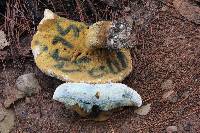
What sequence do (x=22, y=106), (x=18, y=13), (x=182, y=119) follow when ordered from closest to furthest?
(x=182, y=119)
(x=22, y=106)
(x=18, y=13)

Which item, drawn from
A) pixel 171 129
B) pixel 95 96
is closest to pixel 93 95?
pixel 95 96

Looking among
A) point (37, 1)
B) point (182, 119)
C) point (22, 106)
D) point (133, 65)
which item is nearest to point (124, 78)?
point (133, 65)

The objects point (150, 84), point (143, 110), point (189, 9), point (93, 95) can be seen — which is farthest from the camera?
point (189, 9)

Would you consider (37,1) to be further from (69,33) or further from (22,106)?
(22,106)

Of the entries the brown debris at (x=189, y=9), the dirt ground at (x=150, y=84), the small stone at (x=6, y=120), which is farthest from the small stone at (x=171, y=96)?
the small stone at (x=6, y=120)

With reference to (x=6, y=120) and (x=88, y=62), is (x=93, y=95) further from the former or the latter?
(x=6, y=120)
